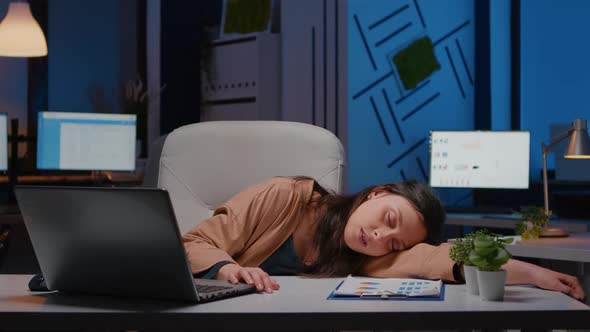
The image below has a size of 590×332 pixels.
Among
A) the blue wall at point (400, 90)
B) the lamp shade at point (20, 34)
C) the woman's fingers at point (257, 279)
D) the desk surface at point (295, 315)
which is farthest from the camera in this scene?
the blue wall at point (400, 90)

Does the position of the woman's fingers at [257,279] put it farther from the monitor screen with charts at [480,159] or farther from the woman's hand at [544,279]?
the monitor screen with charts at [480,159]

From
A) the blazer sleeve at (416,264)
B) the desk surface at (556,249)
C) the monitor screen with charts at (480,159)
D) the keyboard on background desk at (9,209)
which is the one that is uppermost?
the blazer sleeve at (416,264)

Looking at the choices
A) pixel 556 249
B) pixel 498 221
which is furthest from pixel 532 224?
pixel 498 221

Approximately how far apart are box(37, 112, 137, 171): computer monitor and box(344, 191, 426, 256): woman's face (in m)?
3.30

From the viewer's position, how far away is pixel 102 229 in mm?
1331

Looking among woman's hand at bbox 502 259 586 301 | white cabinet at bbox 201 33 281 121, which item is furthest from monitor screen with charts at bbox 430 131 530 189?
woman's hand at bbox 502 259 586 301

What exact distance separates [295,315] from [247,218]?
772 mm

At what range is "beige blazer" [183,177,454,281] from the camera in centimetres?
180

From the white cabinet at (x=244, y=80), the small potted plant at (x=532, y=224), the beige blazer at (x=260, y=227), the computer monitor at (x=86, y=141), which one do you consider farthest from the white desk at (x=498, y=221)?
the beige blazer at (x=260, y=227)

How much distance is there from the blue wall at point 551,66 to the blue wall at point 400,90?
0.35 m

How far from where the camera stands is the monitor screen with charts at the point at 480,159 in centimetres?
473

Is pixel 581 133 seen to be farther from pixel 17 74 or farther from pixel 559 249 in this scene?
pixel 17 74

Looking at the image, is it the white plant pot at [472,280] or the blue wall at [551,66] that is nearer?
the white plant pot at [472,280]

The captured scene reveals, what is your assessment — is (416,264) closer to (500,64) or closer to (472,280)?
(472,280)
